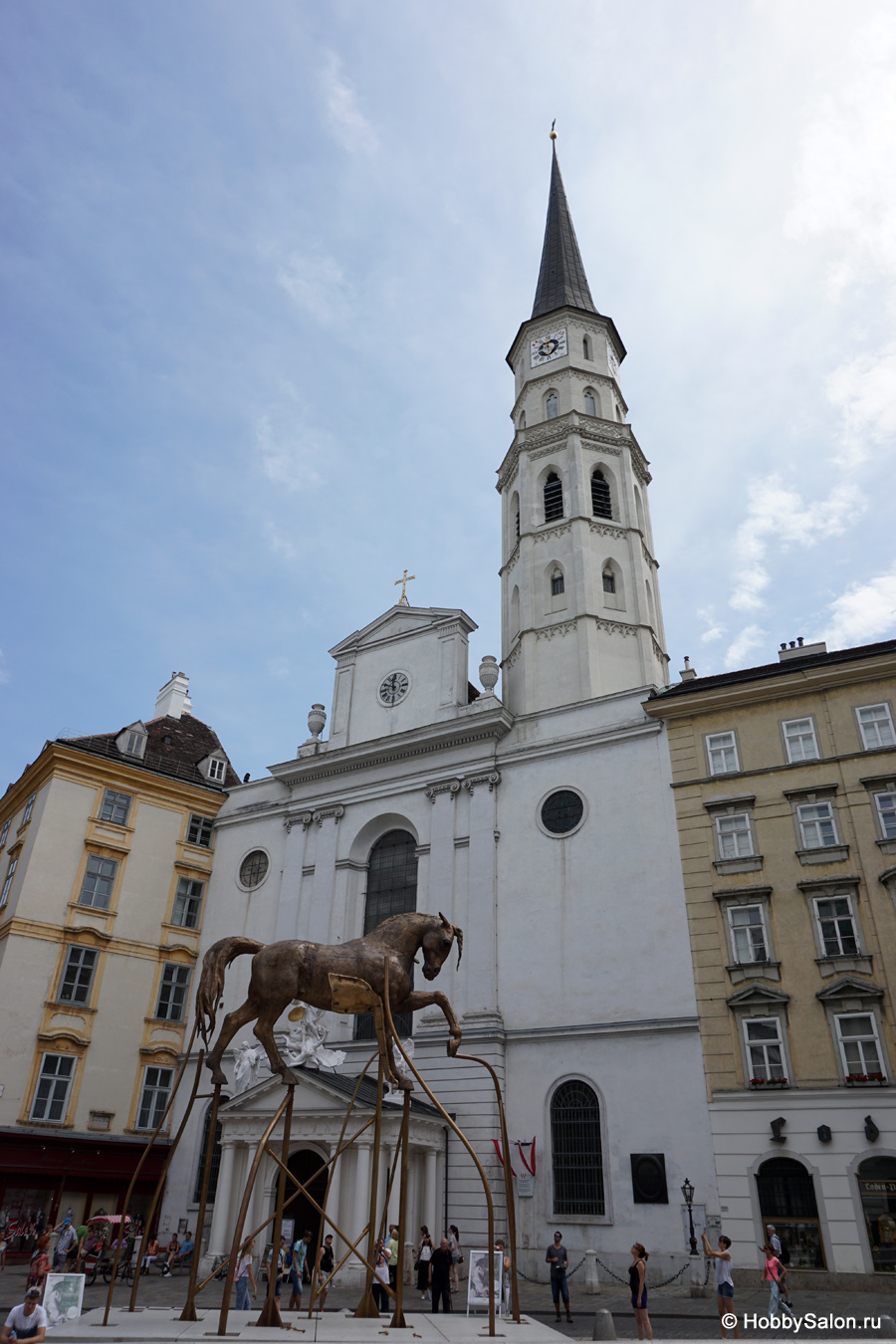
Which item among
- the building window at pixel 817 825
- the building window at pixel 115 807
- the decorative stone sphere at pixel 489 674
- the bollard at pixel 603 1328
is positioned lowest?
the bollard at pixel 603 1328

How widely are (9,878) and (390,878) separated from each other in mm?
14329

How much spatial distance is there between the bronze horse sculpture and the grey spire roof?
3742 centimetres

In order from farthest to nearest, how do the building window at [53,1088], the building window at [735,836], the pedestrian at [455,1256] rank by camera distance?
1. the building window at [53,1088]
2. the building window at [735,836]
3. the pedestrian at [455,1256]

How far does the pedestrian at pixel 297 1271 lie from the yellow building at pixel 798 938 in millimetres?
9880

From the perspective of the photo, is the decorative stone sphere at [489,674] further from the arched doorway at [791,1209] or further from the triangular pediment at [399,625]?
the arched doorway at [791,1209]

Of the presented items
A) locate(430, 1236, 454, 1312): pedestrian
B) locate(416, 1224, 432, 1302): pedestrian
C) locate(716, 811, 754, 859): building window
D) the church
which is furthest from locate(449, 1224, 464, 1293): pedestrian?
locate(716, 811, 754, 859): building window

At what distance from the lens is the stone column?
82.2ft

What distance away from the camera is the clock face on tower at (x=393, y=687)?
35.9 m

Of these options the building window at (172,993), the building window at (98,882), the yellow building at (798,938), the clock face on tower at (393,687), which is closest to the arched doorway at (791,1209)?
the yellow building at (798,938)

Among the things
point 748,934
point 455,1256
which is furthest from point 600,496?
point 455,1256

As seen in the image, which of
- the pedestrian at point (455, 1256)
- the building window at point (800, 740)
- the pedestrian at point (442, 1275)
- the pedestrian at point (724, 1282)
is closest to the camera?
the pedestrian at point (724, 1282)

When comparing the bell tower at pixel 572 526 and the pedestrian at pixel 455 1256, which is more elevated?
the bell tower at pixel 572 526

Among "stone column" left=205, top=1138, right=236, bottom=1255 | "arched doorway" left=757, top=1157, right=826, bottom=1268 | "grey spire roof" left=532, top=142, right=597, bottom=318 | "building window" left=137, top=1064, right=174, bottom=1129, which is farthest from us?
"grey spire roof" left=532, top=142, right=597, bottom=318

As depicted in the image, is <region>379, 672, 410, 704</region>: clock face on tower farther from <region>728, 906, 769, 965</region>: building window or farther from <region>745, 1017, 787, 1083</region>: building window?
<region>745, 1017, 787, 1083</region>: building window
